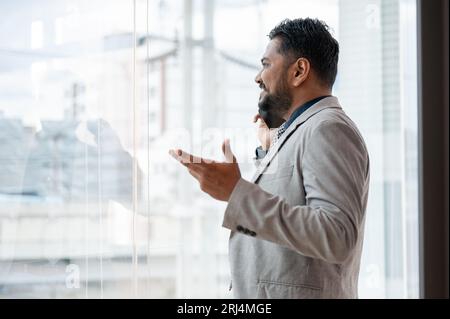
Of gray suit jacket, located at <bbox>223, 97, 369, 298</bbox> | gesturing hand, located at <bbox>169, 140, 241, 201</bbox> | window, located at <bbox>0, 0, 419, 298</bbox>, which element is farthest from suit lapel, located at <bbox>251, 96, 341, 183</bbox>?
window, located at <bbox>0, 0, 419, 298</bbox>

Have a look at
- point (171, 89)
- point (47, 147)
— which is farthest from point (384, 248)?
point (47, 147)

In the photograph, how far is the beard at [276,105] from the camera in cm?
132

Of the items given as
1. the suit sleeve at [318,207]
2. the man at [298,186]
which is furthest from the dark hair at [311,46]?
the suit sleeve at [318,207]

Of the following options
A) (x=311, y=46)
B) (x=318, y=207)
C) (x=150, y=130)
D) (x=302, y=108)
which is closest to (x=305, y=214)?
(x=318, y=207)

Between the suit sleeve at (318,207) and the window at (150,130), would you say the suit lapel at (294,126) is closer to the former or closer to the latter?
the suit sleeve at (318,207)

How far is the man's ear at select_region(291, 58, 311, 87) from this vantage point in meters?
1.30

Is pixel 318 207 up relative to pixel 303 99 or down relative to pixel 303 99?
down

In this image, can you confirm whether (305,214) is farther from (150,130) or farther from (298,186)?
(150,130)

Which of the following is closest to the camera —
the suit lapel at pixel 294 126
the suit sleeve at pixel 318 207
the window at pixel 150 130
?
the suit sleeve at pixel 318 207

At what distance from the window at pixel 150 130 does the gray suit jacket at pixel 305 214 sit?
693 mm

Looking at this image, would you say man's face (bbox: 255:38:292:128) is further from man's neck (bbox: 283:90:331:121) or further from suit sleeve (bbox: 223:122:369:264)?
suit sleeve (bbox: 223:122:369:264)

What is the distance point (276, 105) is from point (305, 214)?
343 mm

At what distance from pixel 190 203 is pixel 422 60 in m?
0.92

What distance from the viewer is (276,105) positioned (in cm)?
→ 133
